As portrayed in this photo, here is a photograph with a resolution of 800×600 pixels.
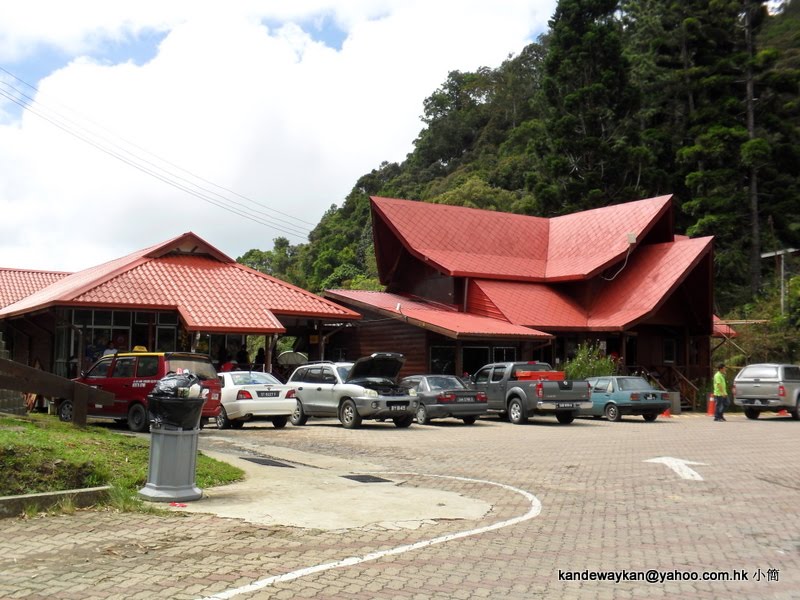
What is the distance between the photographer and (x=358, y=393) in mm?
20906

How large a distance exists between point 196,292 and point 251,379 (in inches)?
318

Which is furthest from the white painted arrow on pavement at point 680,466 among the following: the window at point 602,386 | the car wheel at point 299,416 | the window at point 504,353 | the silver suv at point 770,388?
the window at point 504,353

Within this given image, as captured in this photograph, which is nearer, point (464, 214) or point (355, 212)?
point (464, 214)

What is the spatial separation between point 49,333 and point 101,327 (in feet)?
14.5

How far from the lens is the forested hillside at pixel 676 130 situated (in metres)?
51.2

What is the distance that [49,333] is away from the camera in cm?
3159

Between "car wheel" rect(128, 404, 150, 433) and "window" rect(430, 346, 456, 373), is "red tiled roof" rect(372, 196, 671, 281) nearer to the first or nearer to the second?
"window" rect(430, 346, 456, 373)

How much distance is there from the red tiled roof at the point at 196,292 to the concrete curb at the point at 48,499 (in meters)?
16.4

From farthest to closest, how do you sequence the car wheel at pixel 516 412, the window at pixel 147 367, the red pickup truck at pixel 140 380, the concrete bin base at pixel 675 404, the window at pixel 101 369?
1. the concrete bin base at pixel 675 404
2. the car wheel at pixel 516 412
3. the window at pixel 101 369
4. the window at pixel 147 367
5. the red pickup truck at pixel 140 380

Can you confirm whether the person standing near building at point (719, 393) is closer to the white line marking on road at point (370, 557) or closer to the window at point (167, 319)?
the white line marking on road at point (370, 557)

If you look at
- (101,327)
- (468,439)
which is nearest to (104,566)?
(468,439)

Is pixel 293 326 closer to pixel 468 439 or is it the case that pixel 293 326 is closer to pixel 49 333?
pixel 49 333

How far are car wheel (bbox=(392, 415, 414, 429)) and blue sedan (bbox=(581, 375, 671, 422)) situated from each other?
21.9 feet

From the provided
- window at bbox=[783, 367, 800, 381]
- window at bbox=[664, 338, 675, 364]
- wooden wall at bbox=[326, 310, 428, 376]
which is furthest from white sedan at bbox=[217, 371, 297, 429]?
window at bbox=[664, 338, 675, 364]
